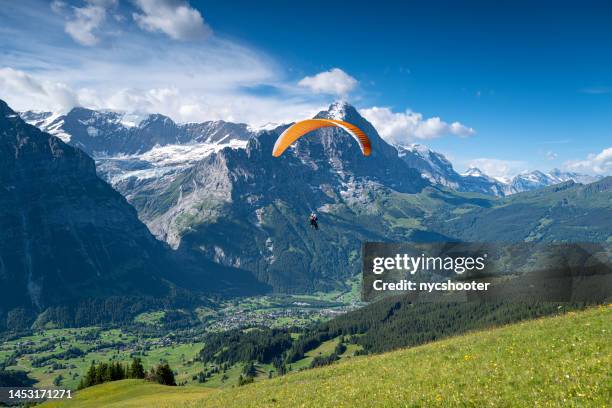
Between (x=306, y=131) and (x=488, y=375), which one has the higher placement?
(x=306, y=131)

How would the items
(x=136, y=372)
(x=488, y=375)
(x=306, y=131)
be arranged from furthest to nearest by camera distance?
(x=136, y=372) < (x=306, y=131) < (x=488, y=375)

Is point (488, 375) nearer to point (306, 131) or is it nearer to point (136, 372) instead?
point (306, 131)

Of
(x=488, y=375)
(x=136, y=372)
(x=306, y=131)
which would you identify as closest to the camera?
(x=488, y=375)

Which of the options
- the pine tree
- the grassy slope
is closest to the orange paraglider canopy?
the grassy slope

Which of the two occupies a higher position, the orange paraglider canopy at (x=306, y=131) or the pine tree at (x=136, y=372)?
the orange paraglider canopy at (x=306, y=131)

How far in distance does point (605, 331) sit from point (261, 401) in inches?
883

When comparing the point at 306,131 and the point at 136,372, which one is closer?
the point at 306,131

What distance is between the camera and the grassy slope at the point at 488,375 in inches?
710

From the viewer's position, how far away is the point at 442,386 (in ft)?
71.9

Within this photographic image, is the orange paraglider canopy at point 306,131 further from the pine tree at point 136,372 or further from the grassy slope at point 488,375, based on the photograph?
the pine tree at point 136,372

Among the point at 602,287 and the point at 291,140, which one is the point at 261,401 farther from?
the point at 602,287

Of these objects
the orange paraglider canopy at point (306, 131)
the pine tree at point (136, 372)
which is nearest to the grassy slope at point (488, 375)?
the orange paraglider canopy at point (306, 131)

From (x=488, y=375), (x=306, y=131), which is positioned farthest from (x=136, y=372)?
(x=488, y=375)

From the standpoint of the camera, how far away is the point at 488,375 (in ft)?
71.8
